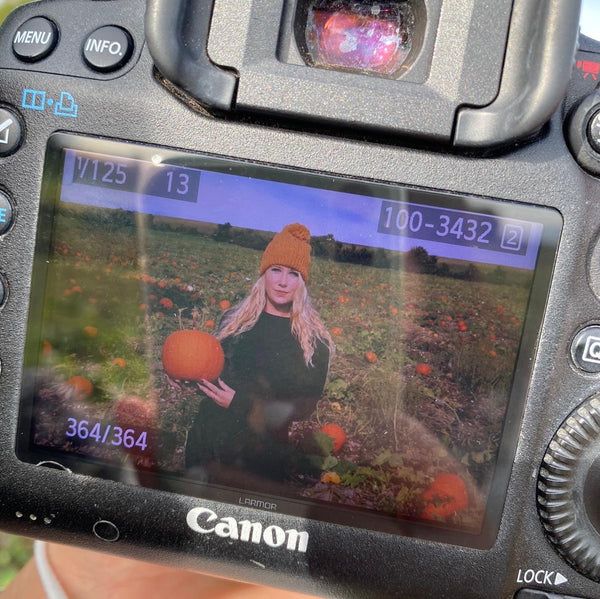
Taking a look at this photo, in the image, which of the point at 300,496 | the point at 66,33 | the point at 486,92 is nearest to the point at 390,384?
the point at 300,496

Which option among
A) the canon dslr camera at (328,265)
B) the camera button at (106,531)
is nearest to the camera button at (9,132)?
the canon dslr camera at (328,265)

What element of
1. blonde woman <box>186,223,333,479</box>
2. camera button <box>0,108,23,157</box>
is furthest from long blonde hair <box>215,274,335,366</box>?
camera button <box>0,108,23,157</box>

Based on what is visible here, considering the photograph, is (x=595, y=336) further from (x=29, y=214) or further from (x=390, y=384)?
(x=29, y=214)

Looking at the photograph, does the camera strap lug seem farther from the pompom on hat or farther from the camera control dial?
the camera control dial

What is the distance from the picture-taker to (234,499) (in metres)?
0.68

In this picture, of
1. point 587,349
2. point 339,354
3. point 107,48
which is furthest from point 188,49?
point 587,349

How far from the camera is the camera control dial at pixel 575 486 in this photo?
0.65 metres

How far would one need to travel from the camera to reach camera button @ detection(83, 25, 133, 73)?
0.64 m

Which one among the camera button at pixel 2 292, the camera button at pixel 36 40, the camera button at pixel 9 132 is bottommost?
the camera button at pixel 2 292

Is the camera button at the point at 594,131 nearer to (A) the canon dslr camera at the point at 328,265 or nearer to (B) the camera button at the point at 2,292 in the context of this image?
(A) the canon dslr camera at the point at 328,265

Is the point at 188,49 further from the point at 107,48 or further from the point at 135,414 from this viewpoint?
the point at 135,414

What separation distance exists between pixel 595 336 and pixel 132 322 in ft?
1.30

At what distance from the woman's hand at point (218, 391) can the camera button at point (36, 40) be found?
0.31 metres

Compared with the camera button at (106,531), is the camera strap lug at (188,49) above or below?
above
